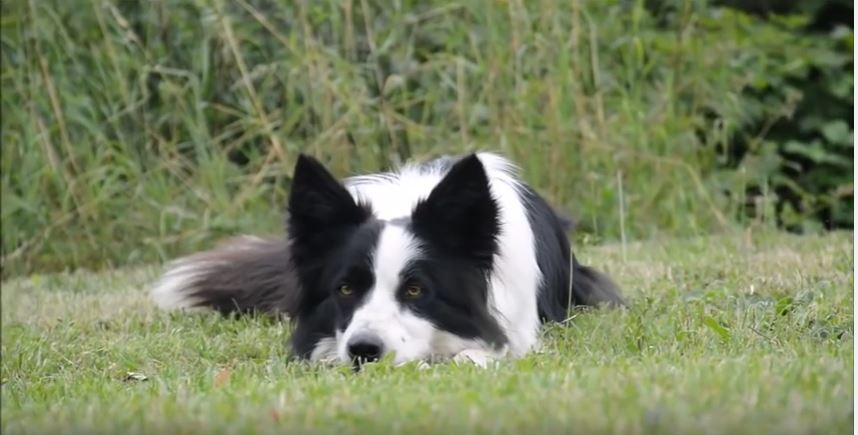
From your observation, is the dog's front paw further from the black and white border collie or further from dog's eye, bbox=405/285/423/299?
dog's eye, bbox=405/285/423/299

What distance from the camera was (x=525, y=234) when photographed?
584 centimetres

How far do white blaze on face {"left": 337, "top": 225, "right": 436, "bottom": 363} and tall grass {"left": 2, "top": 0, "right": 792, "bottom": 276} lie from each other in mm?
4344

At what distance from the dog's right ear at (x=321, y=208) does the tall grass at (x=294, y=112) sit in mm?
4085

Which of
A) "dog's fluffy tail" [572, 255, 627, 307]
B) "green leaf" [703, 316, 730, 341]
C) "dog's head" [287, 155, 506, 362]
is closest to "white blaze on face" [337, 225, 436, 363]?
"dog's head" [287, 155, 506, 362]

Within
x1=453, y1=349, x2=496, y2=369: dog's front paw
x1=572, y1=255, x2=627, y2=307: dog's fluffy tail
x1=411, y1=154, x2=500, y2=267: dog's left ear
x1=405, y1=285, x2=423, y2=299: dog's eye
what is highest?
x1=411, y1=154, x2=500, y2=267: dog's left ear

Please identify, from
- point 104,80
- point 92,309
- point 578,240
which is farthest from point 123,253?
point 578,240

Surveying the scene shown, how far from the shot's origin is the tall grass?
31.2 feet

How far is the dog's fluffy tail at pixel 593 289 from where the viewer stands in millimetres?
6258

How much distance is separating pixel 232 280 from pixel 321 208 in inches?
66.4

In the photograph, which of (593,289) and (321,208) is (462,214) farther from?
(593,289)

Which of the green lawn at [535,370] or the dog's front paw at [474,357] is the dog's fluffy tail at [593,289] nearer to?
the green lawn at [535,370]

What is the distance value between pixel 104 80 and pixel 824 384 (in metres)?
7.19

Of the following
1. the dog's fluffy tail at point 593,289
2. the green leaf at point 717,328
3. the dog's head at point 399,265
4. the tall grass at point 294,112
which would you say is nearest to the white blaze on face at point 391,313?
the dog's head at point 399,265

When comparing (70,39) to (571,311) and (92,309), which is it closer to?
(92,309)
